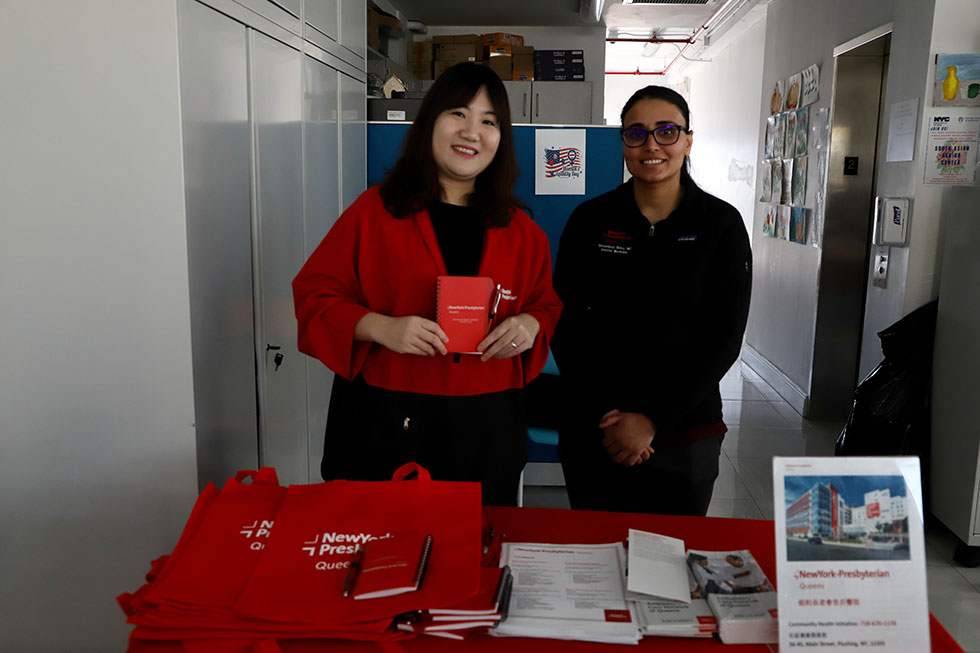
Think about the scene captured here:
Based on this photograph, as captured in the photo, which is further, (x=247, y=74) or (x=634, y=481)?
(x=247, y=74)

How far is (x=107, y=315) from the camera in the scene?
1688 mm

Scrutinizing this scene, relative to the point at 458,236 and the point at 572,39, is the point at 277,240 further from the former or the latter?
the point at 572,39

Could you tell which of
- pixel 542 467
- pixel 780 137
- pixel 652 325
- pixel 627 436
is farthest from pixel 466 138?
pixel 780 137

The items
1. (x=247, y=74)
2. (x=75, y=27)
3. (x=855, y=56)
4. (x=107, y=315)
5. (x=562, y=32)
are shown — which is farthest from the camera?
(x=562, y=32)

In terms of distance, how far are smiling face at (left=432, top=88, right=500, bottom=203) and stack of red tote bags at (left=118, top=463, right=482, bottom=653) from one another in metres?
0.73

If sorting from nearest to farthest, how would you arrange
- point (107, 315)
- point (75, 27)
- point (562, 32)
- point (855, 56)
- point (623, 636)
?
point (623, 636) → point (75, 27) → point (107, 315) → point (855, 56) → point (562, 32)

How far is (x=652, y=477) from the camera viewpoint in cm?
175

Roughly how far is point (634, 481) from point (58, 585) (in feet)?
4.40

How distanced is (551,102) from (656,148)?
4392 mm

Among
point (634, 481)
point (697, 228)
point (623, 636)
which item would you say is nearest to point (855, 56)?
point (697, 228)

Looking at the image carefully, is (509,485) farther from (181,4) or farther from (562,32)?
(562,32)

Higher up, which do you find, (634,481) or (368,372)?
(368,372)

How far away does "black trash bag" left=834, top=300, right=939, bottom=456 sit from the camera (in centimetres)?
328

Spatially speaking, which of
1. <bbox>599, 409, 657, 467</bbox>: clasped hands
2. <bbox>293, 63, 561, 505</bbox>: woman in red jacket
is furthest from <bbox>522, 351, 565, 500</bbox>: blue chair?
<bbox>293, 63, 561, 505</bbox>: woman in red jacket
